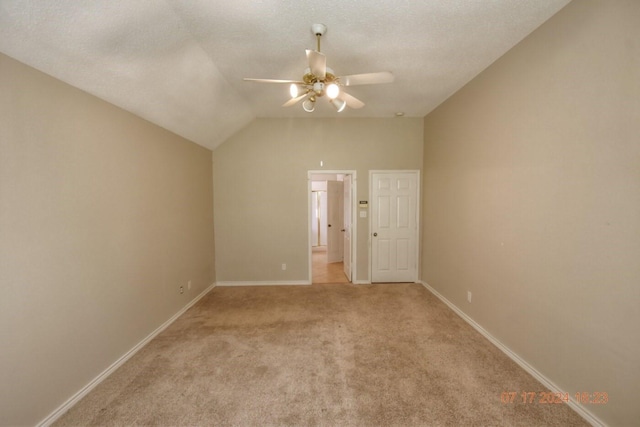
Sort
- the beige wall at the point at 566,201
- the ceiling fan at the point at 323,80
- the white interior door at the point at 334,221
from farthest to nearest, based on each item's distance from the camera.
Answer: the white interior door at the point at 334,221 → the ceiling fan at the point at 323,80 → the beige wall at the point at 566,201

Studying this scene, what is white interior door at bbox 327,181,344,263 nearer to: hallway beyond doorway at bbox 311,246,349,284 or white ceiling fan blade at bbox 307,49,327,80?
hallway beyond doorway at bbox 311,246,349,284

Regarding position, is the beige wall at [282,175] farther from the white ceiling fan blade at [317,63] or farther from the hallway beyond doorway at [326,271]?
the white ceiling fan blade at [317,63]

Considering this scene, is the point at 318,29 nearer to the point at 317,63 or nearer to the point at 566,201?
the point at 317,63

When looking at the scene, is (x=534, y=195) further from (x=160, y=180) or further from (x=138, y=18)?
(x=160, y=180)

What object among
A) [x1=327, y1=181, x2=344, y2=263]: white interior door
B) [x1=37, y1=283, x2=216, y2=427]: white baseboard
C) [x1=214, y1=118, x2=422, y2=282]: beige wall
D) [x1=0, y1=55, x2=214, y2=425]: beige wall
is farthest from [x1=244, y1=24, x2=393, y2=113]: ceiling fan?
[x1=327, y1=181, x2=344, y2=263]: white interior door

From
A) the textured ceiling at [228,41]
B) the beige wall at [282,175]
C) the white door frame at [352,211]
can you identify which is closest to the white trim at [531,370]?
the white door frame at [352,211]

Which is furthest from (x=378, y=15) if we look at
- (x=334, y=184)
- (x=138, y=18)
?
(x=334, y=184)

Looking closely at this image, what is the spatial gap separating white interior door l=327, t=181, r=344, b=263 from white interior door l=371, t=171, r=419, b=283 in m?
2.00

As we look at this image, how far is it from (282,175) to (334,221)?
251 cm

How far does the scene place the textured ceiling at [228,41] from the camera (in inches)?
62.8

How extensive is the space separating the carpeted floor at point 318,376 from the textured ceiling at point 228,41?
252cm

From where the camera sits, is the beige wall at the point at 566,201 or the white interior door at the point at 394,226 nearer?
the beige wall at the point at 566,201

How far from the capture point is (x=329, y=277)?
16.6 ft

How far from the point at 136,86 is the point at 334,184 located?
4853 millimetres
